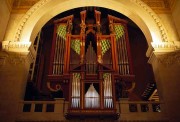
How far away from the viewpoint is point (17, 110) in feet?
22.6

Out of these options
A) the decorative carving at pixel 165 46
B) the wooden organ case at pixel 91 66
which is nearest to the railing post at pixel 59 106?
the wooden organ case at pixel 91 66

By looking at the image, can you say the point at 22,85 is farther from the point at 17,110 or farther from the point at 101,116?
the point at 101,116

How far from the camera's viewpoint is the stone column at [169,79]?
22.6ft

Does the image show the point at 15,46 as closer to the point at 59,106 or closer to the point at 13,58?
the point at 13,58

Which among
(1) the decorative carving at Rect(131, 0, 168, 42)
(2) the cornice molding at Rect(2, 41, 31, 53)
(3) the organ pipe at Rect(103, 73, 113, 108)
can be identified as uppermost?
(1) the decorative carving at Rect(131, 0, 168, 42)

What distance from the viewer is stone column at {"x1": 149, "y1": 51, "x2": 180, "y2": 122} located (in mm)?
6902

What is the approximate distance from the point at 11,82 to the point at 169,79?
17.9ft

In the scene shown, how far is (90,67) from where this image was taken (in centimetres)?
871

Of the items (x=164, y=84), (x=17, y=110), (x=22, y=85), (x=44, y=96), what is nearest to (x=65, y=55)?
(x=44, y=96)

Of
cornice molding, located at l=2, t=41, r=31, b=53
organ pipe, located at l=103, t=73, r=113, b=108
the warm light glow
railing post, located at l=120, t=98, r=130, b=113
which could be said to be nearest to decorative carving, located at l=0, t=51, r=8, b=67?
cornice molding, located at l=2, t=41, r=31, b=53

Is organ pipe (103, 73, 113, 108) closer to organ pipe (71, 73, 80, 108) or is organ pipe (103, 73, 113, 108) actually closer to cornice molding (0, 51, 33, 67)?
organ pipe (71, 73, 80, 108)

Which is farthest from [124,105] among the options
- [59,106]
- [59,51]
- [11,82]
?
[59,51]

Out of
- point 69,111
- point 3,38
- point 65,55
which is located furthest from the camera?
point 65,55

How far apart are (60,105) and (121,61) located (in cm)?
374
